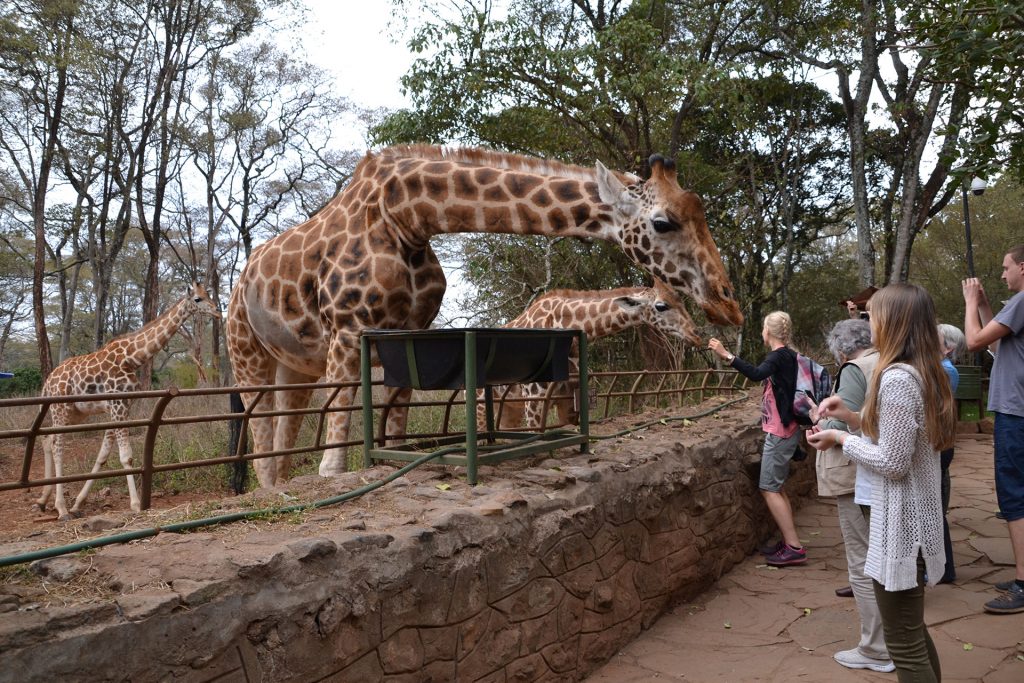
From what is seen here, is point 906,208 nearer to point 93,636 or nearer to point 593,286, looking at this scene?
point 593,286

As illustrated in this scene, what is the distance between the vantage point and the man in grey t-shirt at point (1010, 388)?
12.8ft

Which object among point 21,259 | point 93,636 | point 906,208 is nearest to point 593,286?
point 906,208

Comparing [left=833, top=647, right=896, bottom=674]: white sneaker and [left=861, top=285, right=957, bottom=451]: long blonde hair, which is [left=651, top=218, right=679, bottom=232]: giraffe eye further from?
[left=833, top=647, right=896, bottom=674]: white sneaker

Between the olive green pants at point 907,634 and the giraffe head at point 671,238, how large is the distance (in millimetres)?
1577

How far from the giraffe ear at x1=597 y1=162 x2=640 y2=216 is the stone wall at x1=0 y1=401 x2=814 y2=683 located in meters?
1.41

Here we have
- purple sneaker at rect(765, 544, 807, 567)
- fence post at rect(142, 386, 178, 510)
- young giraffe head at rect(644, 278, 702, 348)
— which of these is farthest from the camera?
young giraffe head at rect(644, 278, 702, 348)

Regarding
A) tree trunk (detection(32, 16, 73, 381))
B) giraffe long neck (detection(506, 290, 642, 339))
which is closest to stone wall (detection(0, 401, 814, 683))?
giraffe long neck (detection(506, 290, 642, 339))

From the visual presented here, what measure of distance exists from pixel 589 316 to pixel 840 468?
11.9ft

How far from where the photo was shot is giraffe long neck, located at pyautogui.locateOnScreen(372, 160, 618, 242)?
13.5ft

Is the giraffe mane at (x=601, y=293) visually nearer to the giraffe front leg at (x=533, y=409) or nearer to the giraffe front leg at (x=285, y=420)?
the giraffe front leg at (x=533, y=409)

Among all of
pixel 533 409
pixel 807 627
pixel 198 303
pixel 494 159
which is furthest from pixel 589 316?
pixel 198 303

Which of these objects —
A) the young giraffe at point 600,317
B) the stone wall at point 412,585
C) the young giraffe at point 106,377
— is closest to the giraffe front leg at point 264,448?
the stone wall at point 412,585

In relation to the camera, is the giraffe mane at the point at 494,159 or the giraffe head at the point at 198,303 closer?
the giraffe mane at the point at 494,159

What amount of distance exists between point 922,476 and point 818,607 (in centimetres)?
225
